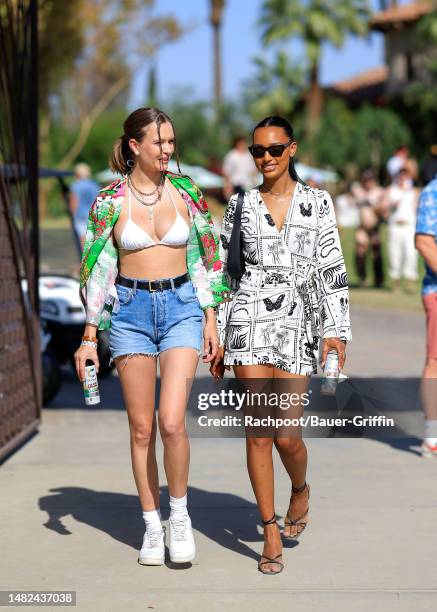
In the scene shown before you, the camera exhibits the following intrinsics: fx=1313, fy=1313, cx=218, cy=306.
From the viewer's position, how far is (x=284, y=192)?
550cm

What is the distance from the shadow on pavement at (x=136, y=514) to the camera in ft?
19.7

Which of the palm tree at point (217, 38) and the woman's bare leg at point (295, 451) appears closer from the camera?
the woman's bare leg at point (295, 451)

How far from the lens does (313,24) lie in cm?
5744

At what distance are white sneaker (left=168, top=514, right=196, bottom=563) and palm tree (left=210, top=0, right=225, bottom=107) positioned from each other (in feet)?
236

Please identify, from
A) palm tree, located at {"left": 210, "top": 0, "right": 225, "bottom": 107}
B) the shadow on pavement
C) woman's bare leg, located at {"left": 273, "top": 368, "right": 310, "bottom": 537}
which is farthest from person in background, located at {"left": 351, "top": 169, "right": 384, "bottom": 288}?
palm tree, located at {"left": 210, "top": 0, "right": 225, "bottom": 107}

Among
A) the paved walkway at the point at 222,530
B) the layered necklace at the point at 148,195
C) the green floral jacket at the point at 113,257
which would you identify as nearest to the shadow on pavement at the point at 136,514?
the paved walkway at the point at 222,530

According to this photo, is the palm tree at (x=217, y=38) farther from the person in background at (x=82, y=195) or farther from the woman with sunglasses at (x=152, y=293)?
the woman with sunglasses at (x=152, y=293)

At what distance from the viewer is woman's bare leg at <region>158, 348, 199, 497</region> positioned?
5.43m

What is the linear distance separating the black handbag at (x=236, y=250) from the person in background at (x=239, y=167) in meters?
13.8

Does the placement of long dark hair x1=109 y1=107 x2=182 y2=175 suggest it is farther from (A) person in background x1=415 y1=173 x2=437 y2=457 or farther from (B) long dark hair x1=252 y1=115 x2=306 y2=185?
(A) person in background x1=415 y1=173 x2=437 y2=457

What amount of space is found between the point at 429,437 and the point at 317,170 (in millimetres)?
48535

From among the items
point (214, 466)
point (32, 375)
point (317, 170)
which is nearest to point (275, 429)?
point (214, 466)

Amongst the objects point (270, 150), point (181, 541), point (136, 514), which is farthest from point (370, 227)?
point (181, 541)

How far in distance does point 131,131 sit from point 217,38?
73.7m
